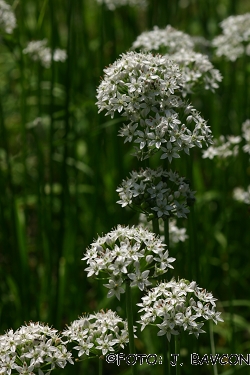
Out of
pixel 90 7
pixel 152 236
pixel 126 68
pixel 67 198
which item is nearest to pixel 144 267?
pixel 152 236

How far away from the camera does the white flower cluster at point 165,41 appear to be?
14.1 ft

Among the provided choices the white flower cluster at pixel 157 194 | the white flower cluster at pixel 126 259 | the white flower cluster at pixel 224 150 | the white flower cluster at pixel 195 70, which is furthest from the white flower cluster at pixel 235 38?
the white flower cluster at pixel 126 259

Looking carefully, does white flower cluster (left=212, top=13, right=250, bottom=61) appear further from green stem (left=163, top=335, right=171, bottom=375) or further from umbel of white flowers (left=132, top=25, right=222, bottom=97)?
green stem (left=163, top=335, right=171, bottom=375)

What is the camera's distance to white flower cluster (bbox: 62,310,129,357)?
108 inches

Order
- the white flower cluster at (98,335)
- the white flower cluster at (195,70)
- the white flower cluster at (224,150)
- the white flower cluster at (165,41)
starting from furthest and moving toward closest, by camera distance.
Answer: the white flower cluster at (165,41)
the white flower cluster at (224,150)
the white flower cluster at (195,70)
the white flower cluster at (98,335)

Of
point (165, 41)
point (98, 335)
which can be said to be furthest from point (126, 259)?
point (165, 41)

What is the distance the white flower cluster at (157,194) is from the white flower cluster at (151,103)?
124 mm

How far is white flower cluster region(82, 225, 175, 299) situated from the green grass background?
100cm

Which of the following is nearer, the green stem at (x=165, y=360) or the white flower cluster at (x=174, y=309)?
the white flower cluster at (x=174, y=309)

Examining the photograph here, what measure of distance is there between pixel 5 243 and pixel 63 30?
5298mm

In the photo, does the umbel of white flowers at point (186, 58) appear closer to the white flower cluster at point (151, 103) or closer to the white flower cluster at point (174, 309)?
the white flower cluster at point (151, 103)

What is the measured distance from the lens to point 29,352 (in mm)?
2635

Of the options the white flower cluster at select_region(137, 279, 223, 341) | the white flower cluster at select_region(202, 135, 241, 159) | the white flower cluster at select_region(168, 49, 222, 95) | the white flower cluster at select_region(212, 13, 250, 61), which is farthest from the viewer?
the white flower cluster at select_region(212, 13, 250, 61)

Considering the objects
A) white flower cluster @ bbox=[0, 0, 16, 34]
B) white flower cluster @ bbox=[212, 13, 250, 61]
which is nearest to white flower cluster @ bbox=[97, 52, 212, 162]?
white flower cluster @ bbox=[0, 0, 16, 34]
